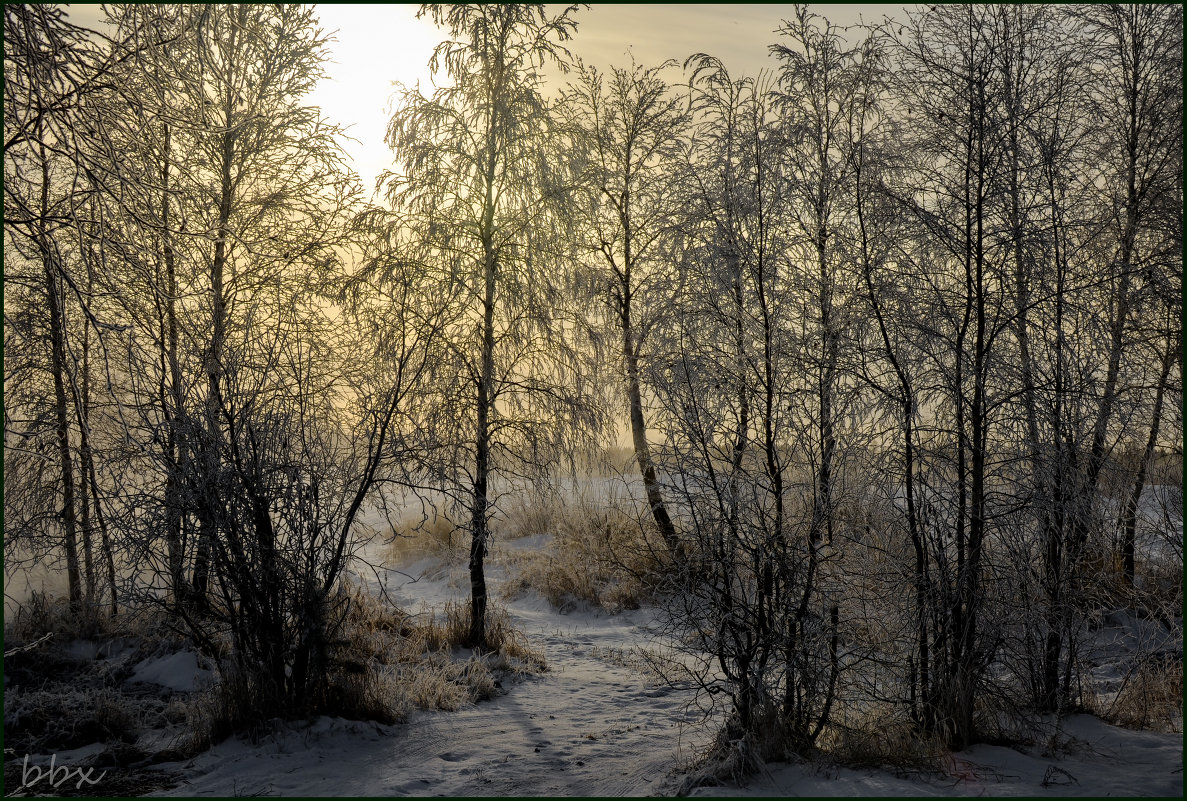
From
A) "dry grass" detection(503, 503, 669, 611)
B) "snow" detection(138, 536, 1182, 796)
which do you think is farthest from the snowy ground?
"dry grass" detection(503, 503, 669, 611)

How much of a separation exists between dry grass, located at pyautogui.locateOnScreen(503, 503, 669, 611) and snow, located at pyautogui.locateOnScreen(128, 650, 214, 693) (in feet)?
17.5

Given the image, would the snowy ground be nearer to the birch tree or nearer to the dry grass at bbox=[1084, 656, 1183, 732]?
the dry grass at bbox=[1084, 656, 1183, 732]

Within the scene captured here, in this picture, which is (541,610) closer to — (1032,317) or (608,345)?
(608,345)

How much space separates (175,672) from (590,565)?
657 centimetres

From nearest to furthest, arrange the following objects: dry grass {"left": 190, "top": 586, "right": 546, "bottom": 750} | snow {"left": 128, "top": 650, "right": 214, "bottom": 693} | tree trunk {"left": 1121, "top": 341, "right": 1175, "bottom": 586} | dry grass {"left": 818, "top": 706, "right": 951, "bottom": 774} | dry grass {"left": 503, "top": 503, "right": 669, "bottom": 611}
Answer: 1. dry grass {"left": 818, "top": 706, "right": 951, "bottom": 774}
2. dry grass {"left": 190, "top": 586, "right": 546, "bottom": 750}
3. tree trunk {"left": 1121, "top": 341, "right": 1175, "bottom": 586}
4. snow {"left": 128, "top": 650, "right": 214, "bottom": 693}
5. dry grass {"left": 503, "top": 503, "right": 669, "bottom": 611}

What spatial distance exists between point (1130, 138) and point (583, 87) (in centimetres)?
844

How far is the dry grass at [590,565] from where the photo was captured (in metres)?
11.9

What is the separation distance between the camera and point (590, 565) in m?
12.9

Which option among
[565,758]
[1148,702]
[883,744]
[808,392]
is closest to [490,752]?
[565,758]

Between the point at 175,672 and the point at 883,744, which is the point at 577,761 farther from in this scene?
the point at 175,672

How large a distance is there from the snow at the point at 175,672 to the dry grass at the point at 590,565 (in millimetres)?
5319

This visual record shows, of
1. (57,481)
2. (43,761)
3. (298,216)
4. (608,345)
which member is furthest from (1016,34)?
(57,481)

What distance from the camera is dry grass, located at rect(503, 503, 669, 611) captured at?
11.9 m

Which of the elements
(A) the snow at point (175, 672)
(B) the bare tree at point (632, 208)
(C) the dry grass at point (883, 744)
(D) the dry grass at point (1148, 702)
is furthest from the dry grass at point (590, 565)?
(D) the dry grass at point (1148, 702)
